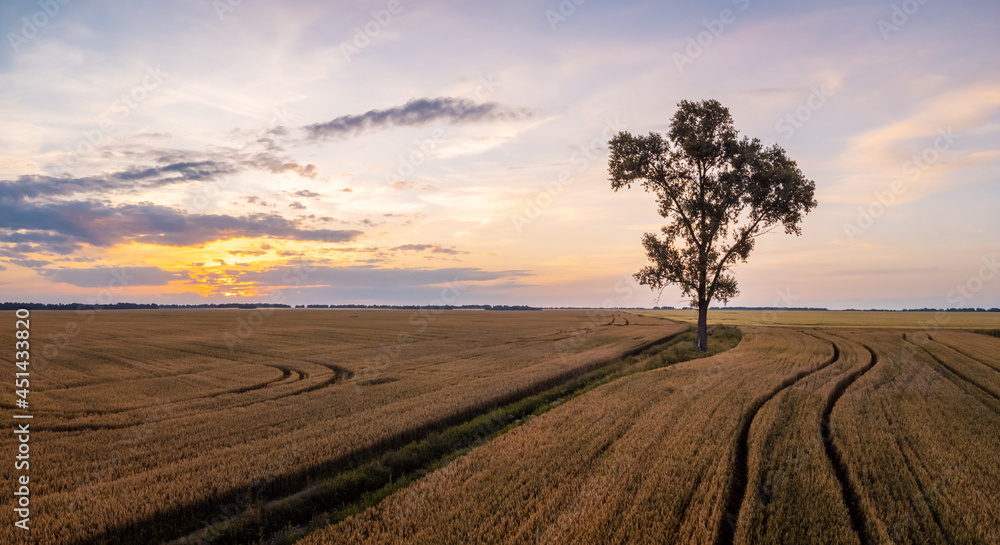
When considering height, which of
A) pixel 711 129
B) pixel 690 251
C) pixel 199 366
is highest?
pixel 711 129

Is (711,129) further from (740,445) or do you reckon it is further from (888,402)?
(740,445)

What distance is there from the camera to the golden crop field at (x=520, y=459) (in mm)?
7852

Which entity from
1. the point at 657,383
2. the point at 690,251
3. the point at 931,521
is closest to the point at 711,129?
the point at 690,251

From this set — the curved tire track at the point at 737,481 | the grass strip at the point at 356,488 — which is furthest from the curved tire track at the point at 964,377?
the grass strip at the point at 356,488

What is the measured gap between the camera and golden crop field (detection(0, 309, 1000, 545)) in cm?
785

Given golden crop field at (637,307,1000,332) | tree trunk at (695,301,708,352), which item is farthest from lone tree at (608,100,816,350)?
golden crop field at (637,307,1000,332)

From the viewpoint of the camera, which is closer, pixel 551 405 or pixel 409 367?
pixel 551 405

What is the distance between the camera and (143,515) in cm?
853

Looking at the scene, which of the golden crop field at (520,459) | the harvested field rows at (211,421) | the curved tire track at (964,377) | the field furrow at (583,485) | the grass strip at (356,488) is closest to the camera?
the field furrow at (583,485)

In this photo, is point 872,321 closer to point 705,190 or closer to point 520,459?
point 705,190

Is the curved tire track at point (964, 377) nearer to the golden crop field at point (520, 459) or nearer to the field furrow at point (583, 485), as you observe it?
the golden crop field at point (520, 459)

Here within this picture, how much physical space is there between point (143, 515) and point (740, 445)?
1294cm

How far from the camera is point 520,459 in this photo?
10883 mm

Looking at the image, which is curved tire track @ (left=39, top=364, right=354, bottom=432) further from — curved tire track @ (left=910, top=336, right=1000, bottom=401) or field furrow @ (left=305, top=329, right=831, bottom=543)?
curved tire track @ (left=910, top=336, right=1000, bottom=401)
